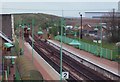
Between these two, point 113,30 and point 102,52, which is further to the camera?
point 113,30

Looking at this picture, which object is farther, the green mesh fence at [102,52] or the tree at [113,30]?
the tree at [113,30]

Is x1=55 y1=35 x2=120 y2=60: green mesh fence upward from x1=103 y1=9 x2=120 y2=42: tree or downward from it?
downward

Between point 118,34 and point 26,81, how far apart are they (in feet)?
59.1

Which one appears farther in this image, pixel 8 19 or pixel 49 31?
pixel 49 31

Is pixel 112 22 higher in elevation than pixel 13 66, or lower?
higher

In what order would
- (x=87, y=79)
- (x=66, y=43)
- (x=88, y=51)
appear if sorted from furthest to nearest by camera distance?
(x=66, y=43), (x=88, y=51), (x=87, y=79)

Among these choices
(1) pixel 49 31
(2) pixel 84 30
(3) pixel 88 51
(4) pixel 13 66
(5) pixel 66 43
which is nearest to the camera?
(4) pixel 13 66

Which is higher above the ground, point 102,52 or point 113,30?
point 113,30

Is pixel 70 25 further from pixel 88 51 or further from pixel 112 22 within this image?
pixel 88 51

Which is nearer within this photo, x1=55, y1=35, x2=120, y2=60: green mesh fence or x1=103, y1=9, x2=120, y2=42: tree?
x1=55, y1=35, x2=120, y2=60: green mesh fence

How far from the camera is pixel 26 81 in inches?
317

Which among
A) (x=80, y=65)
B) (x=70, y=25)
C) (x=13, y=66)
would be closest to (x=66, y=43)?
(x=70, y=25)

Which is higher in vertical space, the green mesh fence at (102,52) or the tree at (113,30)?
the tree at (113,30)

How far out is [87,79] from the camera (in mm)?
11984
